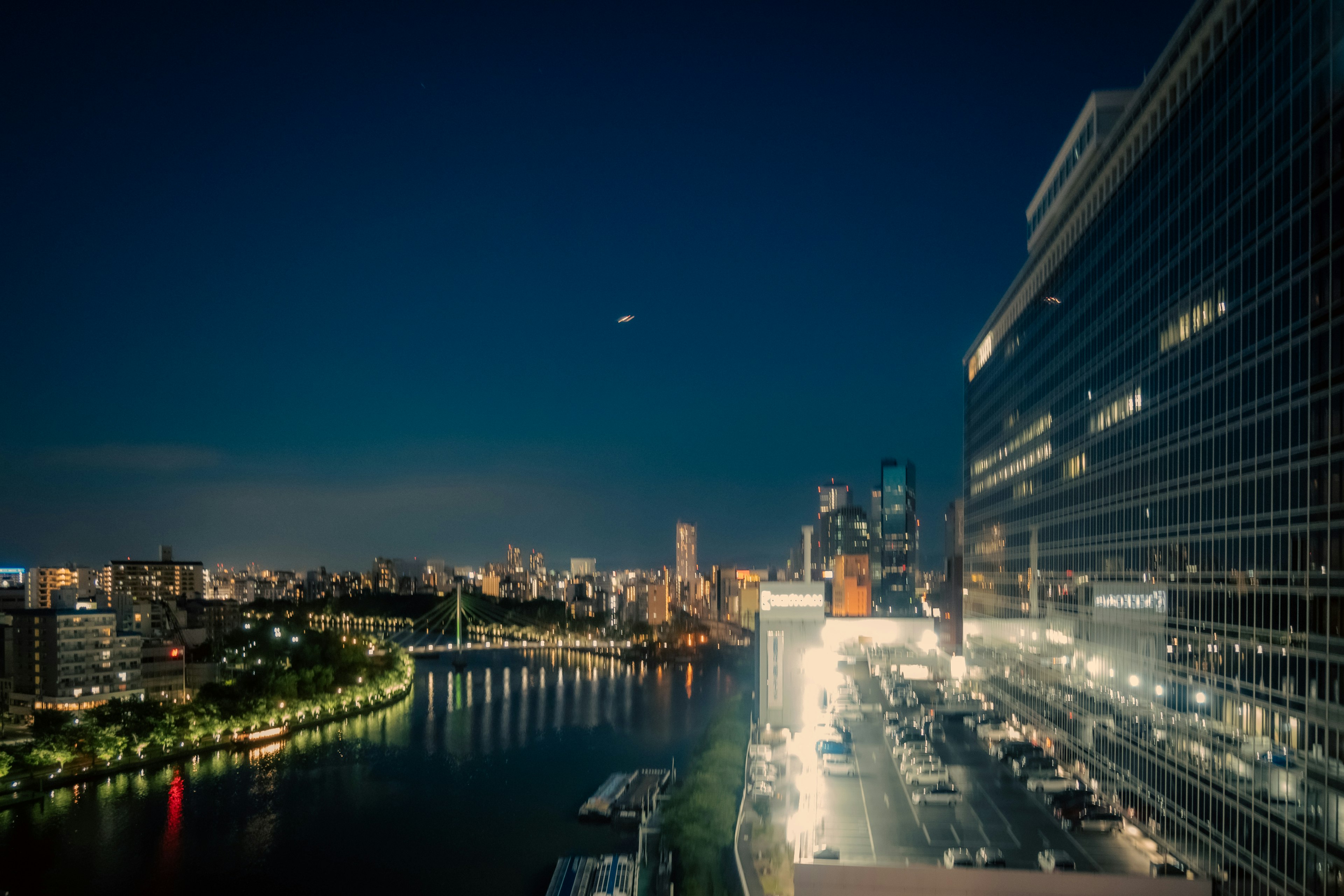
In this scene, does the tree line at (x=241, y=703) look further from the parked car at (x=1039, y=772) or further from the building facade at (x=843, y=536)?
the building facade at (x=843, y=536)

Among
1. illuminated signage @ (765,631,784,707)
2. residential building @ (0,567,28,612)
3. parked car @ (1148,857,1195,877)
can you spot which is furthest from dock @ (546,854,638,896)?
residential building @ (0,567,28,612)

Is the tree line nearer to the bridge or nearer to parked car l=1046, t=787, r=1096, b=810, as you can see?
the bridge

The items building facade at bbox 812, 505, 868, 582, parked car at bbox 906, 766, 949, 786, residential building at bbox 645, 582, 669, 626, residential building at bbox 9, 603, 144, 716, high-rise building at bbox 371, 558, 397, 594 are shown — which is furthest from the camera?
high-rise building at bbox 371, 558, 397, 594

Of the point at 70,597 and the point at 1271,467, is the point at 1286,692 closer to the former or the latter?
the point at 1271,467

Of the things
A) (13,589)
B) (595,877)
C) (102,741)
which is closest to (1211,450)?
(595,877)

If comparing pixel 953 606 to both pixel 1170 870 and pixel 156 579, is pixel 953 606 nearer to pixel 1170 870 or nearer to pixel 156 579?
pixel 1170 870

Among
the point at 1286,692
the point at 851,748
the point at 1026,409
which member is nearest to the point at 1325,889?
the point at 1286,692
